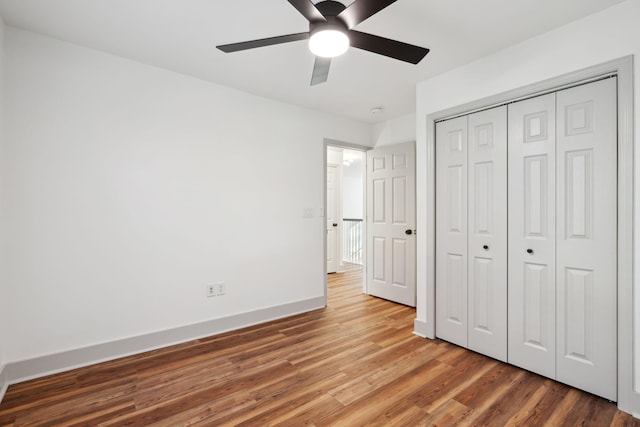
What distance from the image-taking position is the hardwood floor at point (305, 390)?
184 cm

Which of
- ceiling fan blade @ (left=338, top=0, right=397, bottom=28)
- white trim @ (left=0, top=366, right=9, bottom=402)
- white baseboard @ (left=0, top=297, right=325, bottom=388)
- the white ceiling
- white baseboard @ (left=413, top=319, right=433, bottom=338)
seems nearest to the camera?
ceiling fan blade @ (left=338, top=0, right=397, bottom=28)

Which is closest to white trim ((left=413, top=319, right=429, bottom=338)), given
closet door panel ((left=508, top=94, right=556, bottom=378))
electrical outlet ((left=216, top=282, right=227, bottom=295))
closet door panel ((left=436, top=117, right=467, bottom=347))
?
closet door panel ((left=436, top=117, right=467, bottom=347))

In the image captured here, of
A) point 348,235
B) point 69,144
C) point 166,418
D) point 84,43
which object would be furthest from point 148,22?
point 348,235

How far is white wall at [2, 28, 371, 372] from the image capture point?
89.5 inches

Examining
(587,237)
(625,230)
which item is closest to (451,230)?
(587,237)

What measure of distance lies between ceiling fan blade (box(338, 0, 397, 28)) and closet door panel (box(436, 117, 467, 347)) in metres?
1.63

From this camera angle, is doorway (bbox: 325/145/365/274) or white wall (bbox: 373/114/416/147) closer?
white wall (bbox: 373/114/416/147)

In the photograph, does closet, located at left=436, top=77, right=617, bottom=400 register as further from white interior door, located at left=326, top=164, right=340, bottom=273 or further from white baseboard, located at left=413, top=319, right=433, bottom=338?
white interior door, located at left=326, top=164, right=340, bottom=273

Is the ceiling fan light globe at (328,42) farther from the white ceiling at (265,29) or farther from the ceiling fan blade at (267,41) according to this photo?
the white ceiling at (265,29)

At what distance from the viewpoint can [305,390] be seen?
213 cm

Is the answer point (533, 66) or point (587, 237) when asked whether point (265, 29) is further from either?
point (587, 237)

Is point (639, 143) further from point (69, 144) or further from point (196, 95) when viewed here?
point (69, 144)

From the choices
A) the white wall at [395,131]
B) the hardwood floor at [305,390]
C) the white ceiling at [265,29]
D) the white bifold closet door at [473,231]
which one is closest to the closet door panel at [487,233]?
the white bifold closet door at [473,231]

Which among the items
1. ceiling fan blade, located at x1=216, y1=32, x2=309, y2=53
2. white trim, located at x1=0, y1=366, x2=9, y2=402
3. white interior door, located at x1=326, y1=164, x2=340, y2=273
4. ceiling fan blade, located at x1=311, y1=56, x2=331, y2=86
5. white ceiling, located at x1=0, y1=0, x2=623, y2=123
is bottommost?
white trim, located at x1=0, y1=366, x2=9, y2=402
